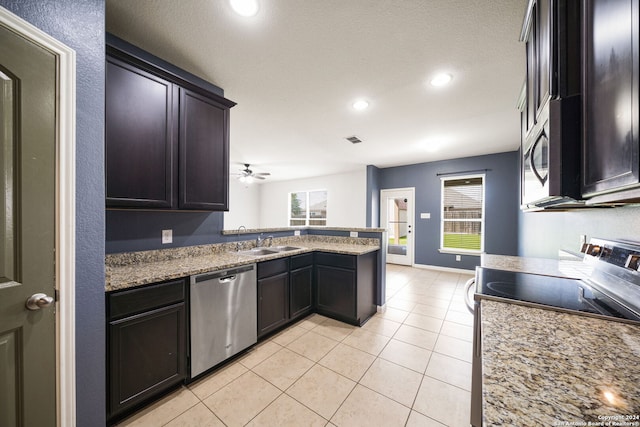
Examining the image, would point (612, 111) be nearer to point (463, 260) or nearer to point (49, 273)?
point (49, 273)

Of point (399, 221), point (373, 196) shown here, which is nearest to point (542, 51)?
point (373, 196)

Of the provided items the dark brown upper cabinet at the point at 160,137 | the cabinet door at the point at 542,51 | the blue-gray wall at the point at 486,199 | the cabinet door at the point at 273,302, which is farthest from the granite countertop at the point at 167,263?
the blue-gray wall at the point at 486,199

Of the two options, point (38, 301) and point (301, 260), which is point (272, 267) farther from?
point (38, 301)

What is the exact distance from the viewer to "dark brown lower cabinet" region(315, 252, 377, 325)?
263 centimetres

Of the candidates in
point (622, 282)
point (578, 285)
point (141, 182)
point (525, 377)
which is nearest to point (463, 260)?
point (578, 285)

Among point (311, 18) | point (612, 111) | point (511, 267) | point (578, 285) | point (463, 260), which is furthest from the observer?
point (463, 260)

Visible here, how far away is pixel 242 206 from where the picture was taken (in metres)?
8.27

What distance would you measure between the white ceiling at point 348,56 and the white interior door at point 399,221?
2516mm

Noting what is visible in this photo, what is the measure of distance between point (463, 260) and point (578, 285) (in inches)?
160

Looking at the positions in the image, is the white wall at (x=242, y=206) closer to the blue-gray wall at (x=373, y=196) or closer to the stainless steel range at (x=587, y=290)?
the blue-gray wall at (x=373, y=196)

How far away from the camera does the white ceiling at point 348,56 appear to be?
1.46 meters

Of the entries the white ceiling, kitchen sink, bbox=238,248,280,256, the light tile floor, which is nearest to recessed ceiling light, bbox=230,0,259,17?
the white ceiling

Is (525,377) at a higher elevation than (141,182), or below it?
below

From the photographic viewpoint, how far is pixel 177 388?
1704mm
